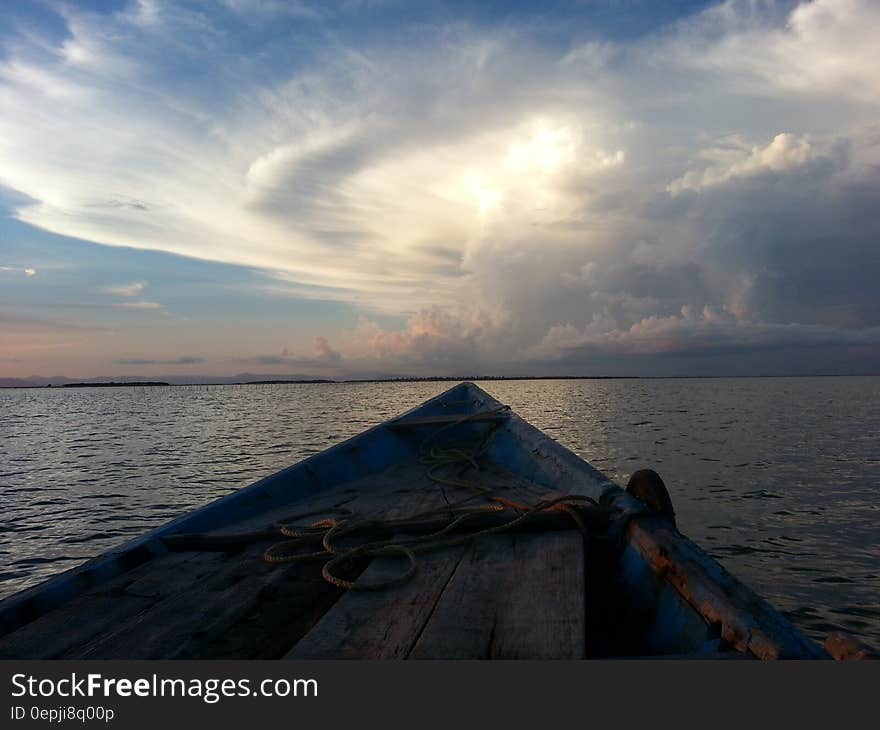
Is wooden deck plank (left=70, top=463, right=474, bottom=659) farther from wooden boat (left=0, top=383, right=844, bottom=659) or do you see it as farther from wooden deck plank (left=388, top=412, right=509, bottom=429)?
wooden deck plank (left=388, top=412, right=509, bottom=429)

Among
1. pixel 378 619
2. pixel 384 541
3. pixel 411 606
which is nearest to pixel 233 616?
pixel 378 619

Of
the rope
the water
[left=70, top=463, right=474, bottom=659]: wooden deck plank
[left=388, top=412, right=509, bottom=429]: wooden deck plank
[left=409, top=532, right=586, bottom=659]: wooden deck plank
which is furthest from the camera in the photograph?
[left=388, top=412, right=509, bottom=429]: wooden deck plank

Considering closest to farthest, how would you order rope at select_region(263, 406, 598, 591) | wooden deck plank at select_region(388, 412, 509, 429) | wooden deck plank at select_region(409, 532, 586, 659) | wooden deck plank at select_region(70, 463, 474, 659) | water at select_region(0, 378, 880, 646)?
1. wooden deck plank at select_region(409, 532, 586, 659)
2. wooden deck plank at select_region(70, 463, 474, 659)
3. rope at select_region(263, 406, 598, 591)
4. water at select_region(0, 378, 880, 646)
5. wooden deck plank at select_region(388, 412, 509, 429)

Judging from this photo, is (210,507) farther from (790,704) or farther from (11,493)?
(11,493)

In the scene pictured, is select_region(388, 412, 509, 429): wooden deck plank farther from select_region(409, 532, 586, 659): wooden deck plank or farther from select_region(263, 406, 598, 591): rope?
select_region(409, 532, 586, 659): wooden deck plank

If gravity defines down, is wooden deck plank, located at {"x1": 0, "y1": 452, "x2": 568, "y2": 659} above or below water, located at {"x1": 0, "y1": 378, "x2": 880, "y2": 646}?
above

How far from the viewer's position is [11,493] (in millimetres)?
13461

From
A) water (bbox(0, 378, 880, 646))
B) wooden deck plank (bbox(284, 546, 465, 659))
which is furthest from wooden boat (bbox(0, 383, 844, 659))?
water (bbox(0, 378, 880, 646))

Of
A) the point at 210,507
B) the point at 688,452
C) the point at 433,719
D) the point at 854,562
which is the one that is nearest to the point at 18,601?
the point at 210,507

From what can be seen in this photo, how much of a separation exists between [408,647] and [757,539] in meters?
8.37

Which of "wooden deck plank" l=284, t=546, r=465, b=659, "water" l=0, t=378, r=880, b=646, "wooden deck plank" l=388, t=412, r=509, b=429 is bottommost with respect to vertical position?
"water" l=0, t=378, r=880, b=646

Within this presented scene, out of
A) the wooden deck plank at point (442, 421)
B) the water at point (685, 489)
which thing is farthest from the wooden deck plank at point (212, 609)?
the water at point (685, 489)

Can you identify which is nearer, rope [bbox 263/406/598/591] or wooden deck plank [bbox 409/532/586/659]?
wooden deck plank [bbox 409/532/586/659]

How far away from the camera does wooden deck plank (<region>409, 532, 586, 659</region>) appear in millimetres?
2123
